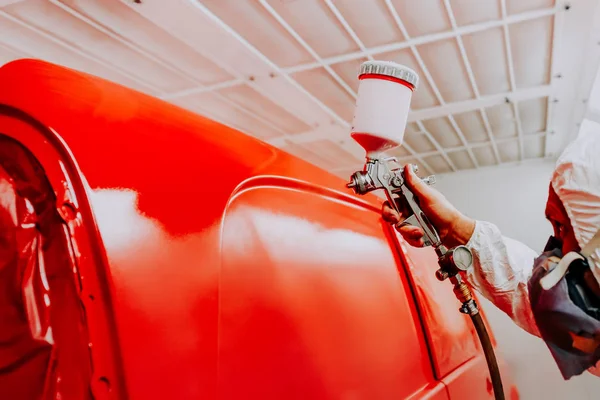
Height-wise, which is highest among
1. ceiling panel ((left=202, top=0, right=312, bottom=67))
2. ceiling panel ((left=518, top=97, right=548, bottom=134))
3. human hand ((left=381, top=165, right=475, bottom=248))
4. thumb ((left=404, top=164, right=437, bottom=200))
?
ceiling panel ((left=202, top=0, right=312, bottom=67))

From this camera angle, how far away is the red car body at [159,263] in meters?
0.73

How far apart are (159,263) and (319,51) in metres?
4.65

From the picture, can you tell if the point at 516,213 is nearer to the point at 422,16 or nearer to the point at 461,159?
the point at 461,159

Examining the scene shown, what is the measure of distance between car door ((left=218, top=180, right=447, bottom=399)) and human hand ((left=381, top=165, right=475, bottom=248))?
0.10 metres

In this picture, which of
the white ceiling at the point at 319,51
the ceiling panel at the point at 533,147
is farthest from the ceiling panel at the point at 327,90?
the ceiling panel at the point at 533,147

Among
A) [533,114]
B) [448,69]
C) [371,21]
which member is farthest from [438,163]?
[371,21]

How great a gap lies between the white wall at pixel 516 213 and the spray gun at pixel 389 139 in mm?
5640

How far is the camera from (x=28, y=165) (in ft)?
2.60

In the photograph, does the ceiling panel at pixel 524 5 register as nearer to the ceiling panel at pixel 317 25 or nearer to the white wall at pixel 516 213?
the ceiling panel at pixel 317 25

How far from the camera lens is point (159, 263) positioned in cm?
81

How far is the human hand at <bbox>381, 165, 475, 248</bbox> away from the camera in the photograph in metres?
1.42

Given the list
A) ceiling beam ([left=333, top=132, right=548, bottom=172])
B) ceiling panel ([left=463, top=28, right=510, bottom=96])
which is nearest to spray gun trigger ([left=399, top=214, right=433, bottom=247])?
ceiling panel ([left=463, top=28, right=510, bottom=96])

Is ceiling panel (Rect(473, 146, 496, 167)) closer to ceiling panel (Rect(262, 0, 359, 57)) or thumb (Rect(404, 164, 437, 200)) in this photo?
ceiling panel (Rect(262, 0, 359, 57))

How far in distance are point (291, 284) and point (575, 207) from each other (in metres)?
0.71
